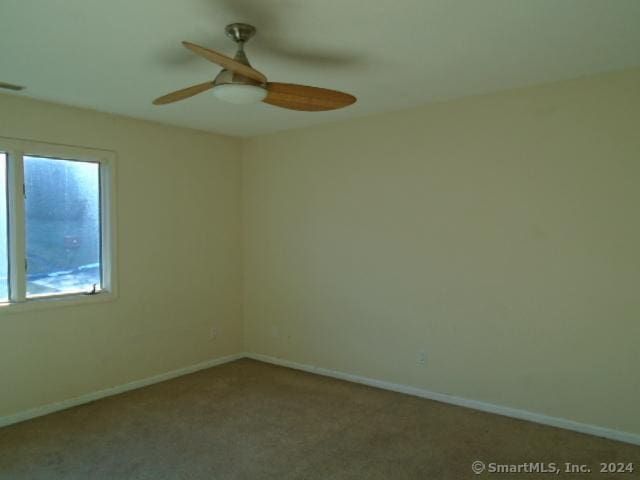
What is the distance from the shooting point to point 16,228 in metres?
3.39

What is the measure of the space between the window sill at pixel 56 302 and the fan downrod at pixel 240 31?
253cm

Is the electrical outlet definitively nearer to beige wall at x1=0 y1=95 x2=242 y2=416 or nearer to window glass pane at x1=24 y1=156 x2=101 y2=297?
beige wall at x1=0 y1=95 x2=242 y2=416

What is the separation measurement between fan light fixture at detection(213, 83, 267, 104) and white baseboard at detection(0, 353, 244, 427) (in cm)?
282

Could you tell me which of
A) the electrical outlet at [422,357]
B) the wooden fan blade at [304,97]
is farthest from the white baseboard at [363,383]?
the wooden fan blade at [304,97]

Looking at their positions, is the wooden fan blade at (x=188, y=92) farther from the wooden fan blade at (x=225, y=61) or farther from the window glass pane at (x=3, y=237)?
the window glass pane at (x=3, y=237)

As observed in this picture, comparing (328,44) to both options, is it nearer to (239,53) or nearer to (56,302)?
(239,53)

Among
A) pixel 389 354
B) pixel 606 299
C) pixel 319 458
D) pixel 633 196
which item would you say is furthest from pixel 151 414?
pixel 633 196

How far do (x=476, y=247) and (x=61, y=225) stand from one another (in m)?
3.25

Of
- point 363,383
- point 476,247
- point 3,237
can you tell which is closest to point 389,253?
point 476,247

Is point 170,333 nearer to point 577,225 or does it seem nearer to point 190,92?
point 190,92

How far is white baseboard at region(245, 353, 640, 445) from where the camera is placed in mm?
3004

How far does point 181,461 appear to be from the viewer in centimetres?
278

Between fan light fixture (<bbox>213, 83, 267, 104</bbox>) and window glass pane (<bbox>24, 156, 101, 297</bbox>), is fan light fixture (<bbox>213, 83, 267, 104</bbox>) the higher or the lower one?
the higher one

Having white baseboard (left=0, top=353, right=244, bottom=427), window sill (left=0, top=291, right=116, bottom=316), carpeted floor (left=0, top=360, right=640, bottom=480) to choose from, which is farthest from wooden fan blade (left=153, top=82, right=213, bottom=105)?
white baseboard (left=0, top=353, right=244, bottom=427)
